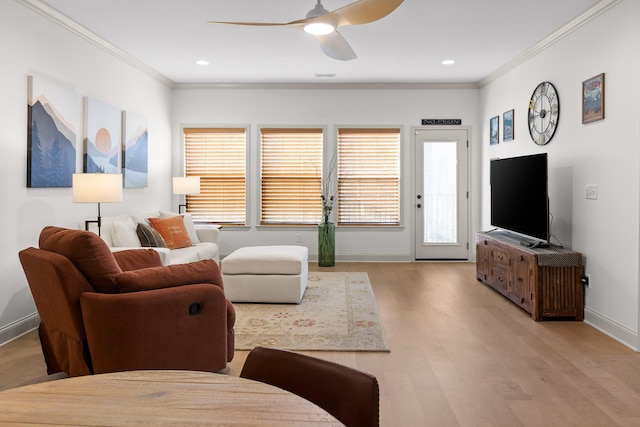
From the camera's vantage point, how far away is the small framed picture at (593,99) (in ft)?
12.7

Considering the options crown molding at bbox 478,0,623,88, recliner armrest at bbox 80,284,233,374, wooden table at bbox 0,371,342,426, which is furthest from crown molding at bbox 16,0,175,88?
crown molding at bbox 478,0,623,88

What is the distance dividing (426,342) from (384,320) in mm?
621

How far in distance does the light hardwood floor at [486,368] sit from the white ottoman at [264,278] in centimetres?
89

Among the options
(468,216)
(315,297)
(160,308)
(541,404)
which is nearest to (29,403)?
(160,308)

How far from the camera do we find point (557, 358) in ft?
10.5

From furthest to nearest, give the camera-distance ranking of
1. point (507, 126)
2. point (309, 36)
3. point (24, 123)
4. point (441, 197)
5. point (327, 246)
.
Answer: point (441, 197)
point (327, 246)
point (507, 126)
point (309, 36)
point (24, 123)

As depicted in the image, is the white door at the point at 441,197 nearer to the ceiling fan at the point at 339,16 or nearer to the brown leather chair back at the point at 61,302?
the ceiling fan at the point at 339,16

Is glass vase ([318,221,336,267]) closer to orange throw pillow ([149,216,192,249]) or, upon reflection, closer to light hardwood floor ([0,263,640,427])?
orange throw pillow ([149,216,192,249])

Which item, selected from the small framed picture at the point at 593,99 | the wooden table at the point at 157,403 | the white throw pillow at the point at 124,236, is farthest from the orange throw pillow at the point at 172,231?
the wooden table at the point at 157,403

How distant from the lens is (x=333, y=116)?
7.14 metres

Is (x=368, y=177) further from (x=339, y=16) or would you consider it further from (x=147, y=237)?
(x=339, y=16)

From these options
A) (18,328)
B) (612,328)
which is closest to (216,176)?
(18,328)

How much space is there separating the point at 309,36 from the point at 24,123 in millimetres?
2721

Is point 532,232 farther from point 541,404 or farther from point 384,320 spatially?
point 541,404
